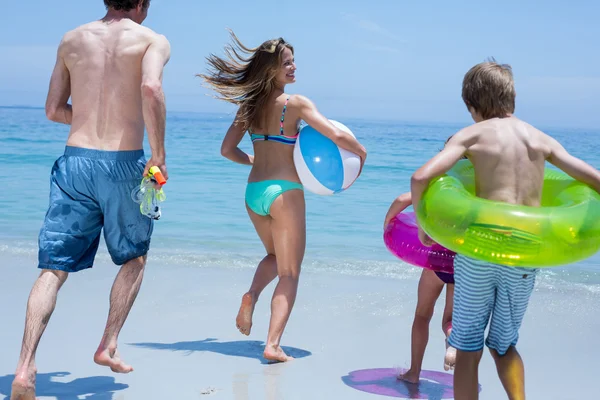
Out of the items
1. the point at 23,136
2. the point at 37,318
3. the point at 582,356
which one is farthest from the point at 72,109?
the point at 23,136

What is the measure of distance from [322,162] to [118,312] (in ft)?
4.81

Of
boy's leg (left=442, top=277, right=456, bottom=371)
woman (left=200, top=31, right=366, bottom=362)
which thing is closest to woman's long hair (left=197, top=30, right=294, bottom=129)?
woman (left=200, top=31, right=366, bottom=362)

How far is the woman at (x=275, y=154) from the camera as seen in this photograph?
4.94m

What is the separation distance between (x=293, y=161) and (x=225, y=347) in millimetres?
1201

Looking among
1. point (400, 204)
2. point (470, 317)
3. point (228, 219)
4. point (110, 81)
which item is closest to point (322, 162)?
point (400, 204)

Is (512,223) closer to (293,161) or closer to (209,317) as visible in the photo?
(293,161)

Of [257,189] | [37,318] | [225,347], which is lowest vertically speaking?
[225,347]

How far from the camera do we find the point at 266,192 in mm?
4965

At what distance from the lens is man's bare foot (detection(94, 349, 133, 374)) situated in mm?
3967

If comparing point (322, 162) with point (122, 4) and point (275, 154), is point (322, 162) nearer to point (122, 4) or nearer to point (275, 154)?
point (275, 154)

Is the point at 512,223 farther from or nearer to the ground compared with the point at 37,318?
farther from the ground

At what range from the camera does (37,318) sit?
148 inches

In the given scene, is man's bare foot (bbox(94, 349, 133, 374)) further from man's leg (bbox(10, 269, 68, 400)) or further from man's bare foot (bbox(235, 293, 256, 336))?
man's bare foot (bbox(235, 293, 256, 336))

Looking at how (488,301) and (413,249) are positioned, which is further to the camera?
(413,249)
